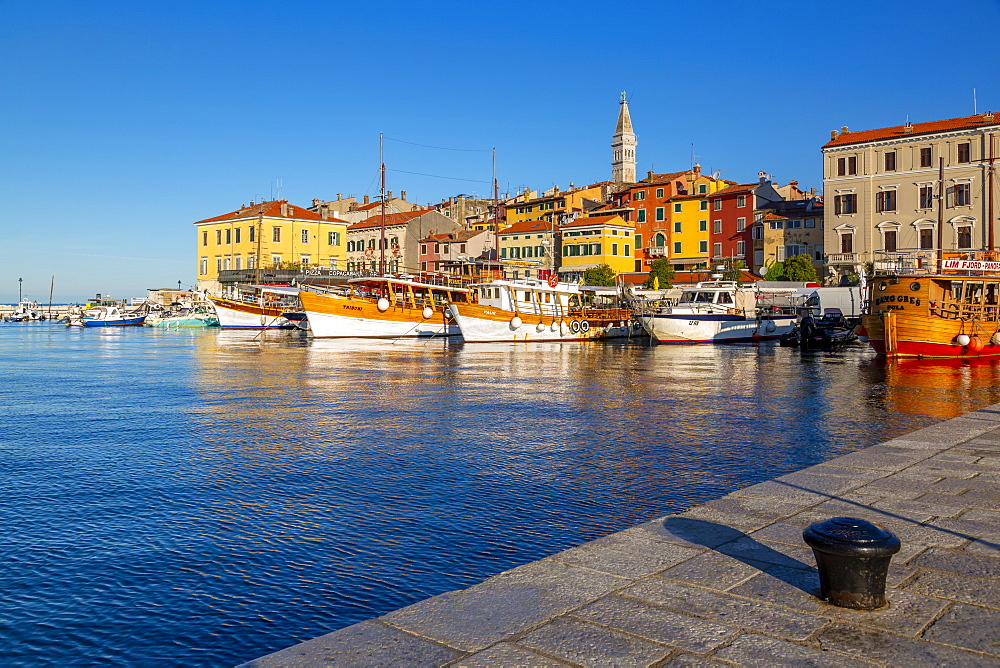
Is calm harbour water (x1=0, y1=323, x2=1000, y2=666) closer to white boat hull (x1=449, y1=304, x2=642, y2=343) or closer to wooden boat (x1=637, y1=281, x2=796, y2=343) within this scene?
wooden boat (x1=637, y1=281, x2=796, y2=343)

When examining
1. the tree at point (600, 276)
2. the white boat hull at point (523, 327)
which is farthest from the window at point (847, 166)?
the white boat hull at point (523, 327)

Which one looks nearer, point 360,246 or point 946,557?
point 946,557

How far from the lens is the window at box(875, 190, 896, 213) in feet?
206

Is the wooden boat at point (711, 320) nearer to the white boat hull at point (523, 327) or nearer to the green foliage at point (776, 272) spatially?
the white boat hull at point (523, 327)

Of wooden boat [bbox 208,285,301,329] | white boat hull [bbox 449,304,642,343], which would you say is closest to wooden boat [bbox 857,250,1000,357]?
white boat hull [bbox 449,304,642,343]

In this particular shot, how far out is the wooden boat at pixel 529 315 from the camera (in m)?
47.8

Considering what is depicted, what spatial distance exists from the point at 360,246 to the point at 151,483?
300 ft

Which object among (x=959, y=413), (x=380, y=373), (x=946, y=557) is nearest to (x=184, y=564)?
(x=946, y=557)

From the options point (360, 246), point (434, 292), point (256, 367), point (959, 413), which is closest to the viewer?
point (959, 413)

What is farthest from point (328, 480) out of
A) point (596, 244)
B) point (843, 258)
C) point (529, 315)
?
point (596, 244)

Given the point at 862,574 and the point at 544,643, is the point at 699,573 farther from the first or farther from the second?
the point at 544,643

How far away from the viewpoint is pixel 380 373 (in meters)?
27.2

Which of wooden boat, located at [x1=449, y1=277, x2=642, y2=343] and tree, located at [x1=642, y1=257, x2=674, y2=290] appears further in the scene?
tree, located at [x1=642, y1=257, x2=674, y2=290]

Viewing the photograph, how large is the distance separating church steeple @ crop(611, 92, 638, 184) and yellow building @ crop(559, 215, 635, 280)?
82009 mm
